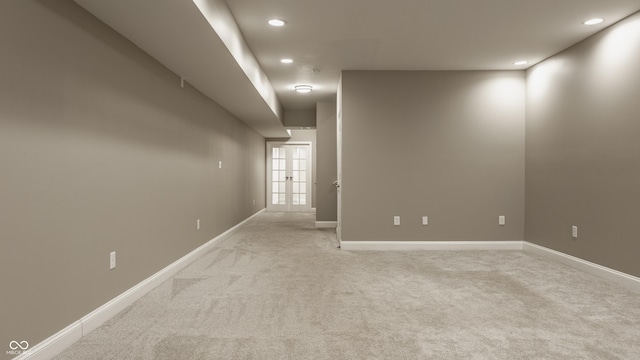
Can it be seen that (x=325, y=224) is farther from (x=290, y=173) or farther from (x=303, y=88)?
(x=290, y=173)

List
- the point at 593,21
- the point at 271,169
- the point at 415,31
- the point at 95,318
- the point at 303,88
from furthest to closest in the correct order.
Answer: the point at 271,169 < the point at 303,88 < the point at 415,31 < the point at 593,21 < the point at 95,318

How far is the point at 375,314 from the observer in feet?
9.22

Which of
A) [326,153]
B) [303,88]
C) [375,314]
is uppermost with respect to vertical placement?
[303,88]

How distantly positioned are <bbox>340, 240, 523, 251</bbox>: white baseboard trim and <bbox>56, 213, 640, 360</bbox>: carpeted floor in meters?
0.73

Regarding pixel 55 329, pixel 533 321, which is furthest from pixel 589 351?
pixel 55 329

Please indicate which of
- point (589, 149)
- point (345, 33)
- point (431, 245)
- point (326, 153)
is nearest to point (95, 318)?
point (345, 33)

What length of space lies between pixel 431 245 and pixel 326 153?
3.12 meters

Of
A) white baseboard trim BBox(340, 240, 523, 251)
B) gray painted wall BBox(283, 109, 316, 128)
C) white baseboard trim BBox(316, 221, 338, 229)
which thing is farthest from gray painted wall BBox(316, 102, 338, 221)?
white baseboard trim BBox(340, 240, 523, 251)

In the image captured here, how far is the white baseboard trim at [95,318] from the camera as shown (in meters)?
2.07

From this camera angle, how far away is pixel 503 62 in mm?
4988

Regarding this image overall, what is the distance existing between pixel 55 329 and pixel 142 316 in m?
0.64

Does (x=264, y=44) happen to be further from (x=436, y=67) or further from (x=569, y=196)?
(x=569, y=196)

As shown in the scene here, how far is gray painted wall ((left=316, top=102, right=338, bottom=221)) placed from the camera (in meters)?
7.62

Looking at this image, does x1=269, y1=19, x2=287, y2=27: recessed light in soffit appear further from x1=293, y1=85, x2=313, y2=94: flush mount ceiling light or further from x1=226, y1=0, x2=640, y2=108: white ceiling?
x1=293, y1=85, x2=313, y2=94: flush mount ceiling light
